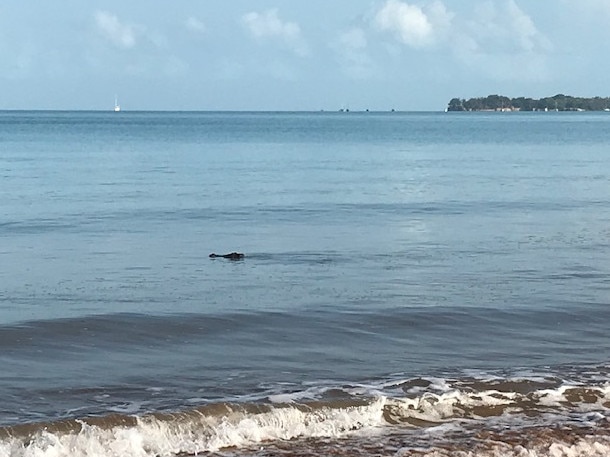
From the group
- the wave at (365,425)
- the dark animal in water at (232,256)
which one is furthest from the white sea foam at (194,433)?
the dark animal in water at (232,256)

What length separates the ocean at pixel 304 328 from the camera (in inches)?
394

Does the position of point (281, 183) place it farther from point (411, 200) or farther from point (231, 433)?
point (231, 433)

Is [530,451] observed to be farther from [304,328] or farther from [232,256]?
[232,256]

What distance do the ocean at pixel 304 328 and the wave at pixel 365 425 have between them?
25mm

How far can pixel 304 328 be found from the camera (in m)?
14.7

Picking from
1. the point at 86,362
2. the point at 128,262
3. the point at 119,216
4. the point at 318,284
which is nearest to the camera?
the point at 86,362

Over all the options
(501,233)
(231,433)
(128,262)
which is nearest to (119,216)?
(128,262)

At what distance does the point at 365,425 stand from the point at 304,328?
4498 millimetres

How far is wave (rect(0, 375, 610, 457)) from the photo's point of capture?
949 cm

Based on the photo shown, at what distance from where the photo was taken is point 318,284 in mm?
17781

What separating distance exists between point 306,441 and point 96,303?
22.9 feet

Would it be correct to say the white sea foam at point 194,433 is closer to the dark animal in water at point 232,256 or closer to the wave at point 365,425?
the wave at point 365,425

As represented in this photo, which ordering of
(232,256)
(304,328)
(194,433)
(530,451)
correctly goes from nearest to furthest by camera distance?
(530,451)
(194,433)
(304,328)
(232,256)


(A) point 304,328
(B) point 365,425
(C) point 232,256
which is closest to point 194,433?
(B) point 365,425
